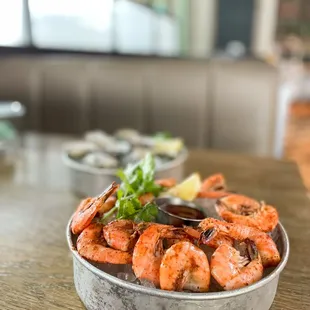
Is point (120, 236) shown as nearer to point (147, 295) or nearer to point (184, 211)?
point (147, 295)

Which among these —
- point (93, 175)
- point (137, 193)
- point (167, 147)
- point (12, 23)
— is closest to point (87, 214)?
point (137, 193)

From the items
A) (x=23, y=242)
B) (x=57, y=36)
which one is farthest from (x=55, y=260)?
(x=57, y=36)

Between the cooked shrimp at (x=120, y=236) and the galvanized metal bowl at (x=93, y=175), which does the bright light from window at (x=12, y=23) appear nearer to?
the galvanized metal bowl at (x=93, y=175)

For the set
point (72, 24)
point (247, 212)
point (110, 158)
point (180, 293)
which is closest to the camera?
point (180, 293)

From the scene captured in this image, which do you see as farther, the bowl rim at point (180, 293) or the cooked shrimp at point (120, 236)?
the cooked shrimp at point (120, 236)

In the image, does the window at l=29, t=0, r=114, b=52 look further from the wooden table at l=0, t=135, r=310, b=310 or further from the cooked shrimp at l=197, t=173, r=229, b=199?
the cooked shrimp at l=197, t=173, r=229, b=199

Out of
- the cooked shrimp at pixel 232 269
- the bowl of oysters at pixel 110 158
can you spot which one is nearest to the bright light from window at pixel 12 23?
the bowl of oysters at pixel 110 158
